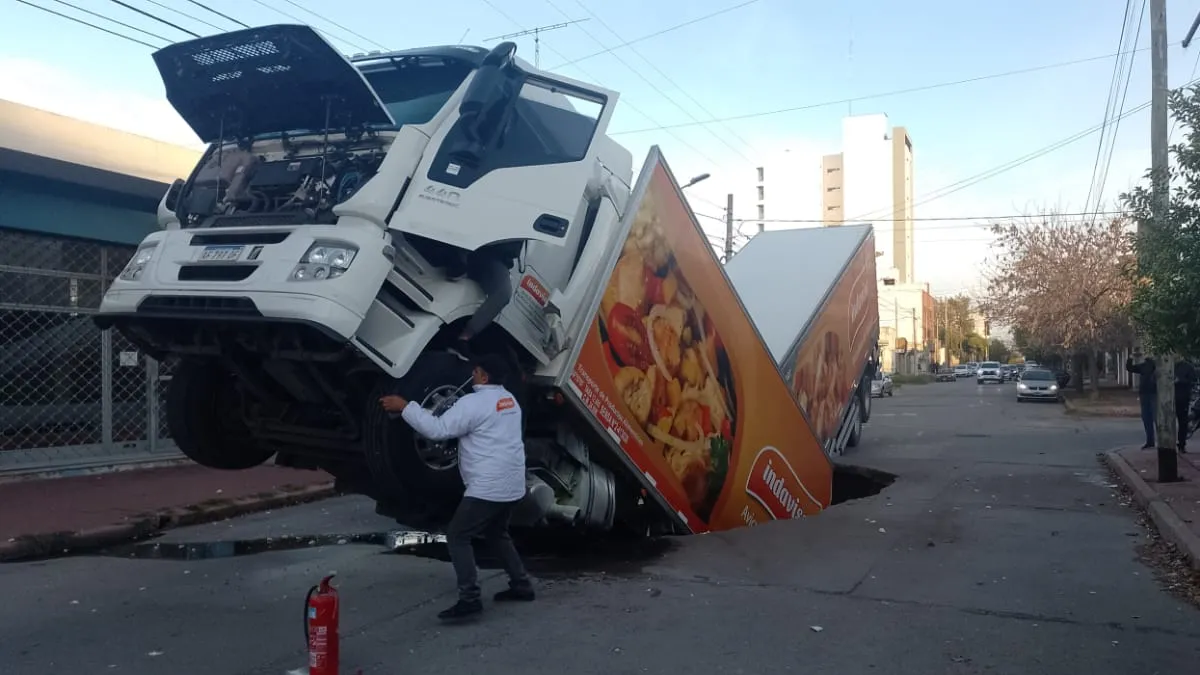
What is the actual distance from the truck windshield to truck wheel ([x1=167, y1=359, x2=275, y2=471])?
1987 mm

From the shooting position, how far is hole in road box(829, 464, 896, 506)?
14102 mm

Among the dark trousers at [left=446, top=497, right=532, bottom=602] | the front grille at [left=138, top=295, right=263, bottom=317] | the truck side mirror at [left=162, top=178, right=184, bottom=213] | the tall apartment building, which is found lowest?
the dark trousers at [left=446, top=497, right=532, bottom=602]

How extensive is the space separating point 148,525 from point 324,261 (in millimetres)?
5344

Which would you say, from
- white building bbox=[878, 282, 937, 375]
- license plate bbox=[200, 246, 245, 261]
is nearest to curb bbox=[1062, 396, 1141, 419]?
license plate bbox=[200, 246, 245, 261]

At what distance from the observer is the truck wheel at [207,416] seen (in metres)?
6.36

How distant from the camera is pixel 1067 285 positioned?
34.3 meters

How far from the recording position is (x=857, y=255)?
45.1 ft

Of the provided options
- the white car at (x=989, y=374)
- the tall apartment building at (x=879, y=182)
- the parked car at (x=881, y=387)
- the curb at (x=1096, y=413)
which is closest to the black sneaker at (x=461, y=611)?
the curb at (x=1096, y=413)

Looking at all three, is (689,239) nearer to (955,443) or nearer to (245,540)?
(245,540)

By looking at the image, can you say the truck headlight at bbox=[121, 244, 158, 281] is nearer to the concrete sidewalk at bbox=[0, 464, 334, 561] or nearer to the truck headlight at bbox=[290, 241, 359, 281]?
the truck headlight at bbox=[290, 241, 359, 281]

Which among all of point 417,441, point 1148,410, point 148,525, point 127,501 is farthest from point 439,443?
point 1148,410

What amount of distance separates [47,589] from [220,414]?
1693 millimetres

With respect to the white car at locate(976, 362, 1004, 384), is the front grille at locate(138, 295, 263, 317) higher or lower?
higher

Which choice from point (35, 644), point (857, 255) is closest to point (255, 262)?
point (35, 644)
